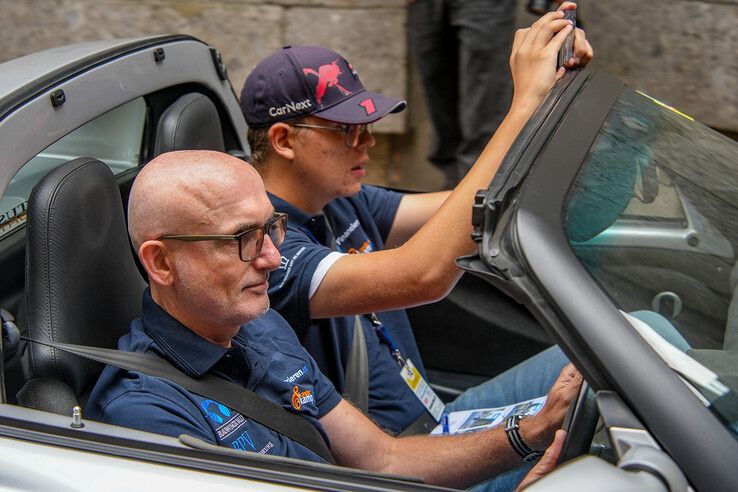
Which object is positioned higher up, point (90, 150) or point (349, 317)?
point (90, 150)

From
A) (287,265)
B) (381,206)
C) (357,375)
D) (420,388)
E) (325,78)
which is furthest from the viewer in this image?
(381,206)

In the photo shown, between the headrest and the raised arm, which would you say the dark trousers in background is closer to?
the raised arm

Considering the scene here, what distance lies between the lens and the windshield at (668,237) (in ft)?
5.07

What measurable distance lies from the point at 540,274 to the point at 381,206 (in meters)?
1.49

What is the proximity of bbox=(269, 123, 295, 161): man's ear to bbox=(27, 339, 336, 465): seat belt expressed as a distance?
0.72m

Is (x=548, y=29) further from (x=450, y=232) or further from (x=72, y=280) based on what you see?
(x=72, y=280)

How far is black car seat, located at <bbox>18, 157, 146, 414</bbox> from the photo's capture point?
189cm

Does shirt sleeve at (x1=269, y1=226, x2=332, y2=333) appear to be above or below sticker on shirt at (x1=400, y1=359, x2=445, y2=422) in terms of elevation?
above

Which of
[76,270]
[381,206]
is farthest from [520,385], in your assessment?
[76,270]

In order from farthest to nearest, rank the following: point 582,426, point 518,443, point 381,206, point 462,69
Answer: point 462,69 → point 381,206 → point 518,443 → point 582,426

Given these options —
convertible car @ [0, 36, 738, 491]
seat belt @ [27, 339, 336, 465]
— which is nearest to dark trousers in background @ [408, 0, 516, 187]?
convertible car @ [0, 36, 738, 491]

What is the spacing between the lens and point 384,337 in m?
2.64

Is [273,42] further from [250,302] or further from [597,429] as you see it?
[597,429]

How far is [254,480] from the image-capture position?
1.51 metres
